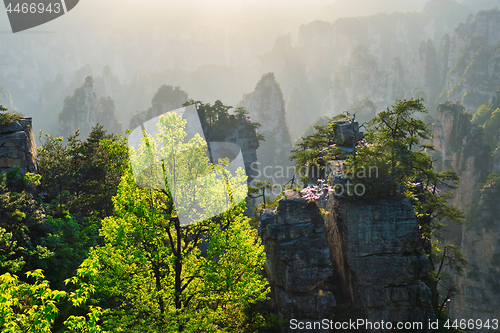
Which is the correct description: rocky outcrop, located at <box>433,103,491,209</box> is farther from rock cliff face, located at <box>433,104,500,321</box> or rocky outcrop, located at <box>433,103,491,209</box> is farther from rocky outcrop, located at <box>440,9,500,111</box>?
rocky outcrop, located at <box>440,9,500,111</box>

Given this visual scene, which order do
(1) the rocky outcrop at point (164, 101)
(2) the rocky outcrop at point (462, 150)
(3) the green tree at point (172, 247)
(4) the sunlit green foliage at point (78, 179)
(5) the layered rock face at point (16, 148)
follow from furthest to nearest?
1. (1) the rocky outcrop at point (164, 101)
2. (2) the rocky outcrop at point (462, 150)
3. (4) the sunlit green foliage at point (78, 179)
4. (5) the layered rock face at point (16, 148)
5. (3) the green tree at point (172, 247)

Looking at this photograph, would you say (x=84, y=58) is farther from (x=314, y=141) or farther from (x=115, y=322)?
(x=115, y=322)

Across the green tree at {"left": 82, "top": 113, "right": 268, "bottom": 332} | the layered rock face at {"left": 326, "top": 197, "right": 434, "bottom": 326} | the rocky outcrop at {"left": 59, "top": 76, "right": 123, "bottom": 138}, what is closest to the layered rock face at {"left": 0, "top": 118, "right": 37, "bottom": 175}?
the green tree at {"left": 82, "top": 113, "right": 268, "bottom": 332}

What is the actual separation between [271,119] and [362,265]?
69.2 metres

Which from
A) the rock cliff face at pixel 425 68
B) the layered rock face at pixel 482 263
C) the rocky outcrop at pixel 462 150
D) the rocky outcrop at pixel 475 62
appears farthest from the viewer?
the rock cliff face at pixel 425 68

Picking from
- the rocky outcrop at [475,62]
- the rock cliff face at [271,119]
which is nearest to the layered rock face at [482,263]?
the rocky outcrop at [475,62]

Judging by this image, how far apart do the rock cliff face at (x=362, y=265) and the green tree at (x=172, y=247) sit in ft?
14.5

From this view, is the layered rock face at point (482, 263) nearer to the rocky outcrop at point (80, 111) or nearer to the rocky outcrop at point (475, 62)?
the rocky outcrop at point (475, 62)

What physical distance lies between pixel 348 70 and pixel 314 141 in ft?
280

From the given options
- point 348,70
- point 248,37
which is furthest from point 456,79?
point 248,37

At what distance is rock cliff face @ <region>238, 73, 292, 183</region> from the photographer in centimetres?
8062

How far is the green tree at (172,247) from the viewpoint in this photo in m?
9.63

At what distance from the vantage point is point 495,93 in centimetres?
5734

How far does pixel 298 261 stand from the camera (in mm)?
15406
